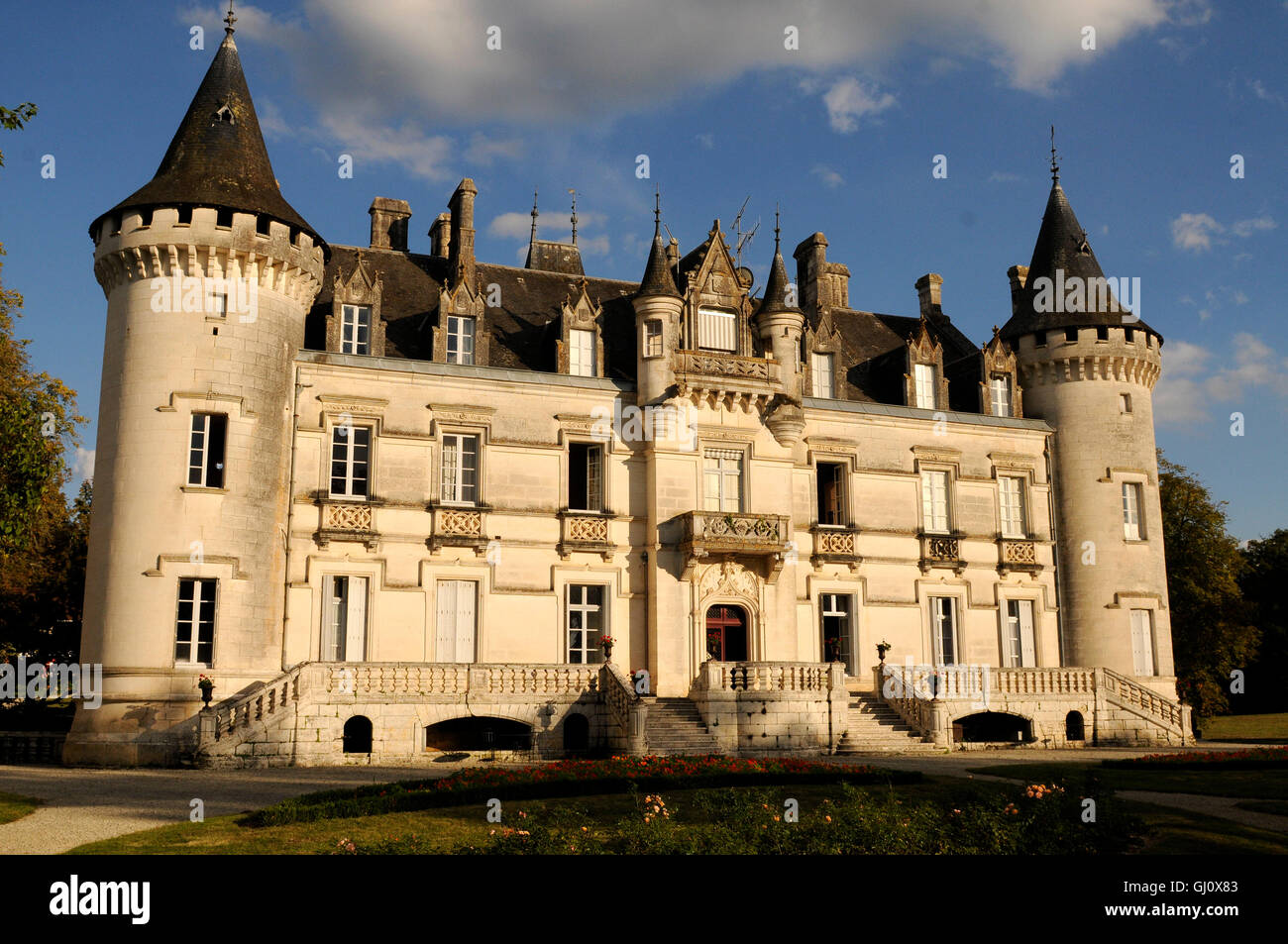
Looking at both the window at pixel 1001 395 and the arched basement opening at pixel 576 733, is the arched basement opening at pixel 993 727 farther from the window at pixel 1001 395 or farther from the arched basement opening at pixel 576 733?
the arched basement opening at pixel 576 733

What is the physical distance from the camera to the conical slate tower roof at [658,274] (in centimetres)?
3147

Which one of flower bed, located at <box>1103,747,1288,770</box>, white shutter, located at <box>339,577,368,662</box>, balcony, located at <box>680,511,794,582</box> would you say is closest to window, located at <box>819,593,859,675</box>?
balcony, located at <box>680,511,794,582</box>

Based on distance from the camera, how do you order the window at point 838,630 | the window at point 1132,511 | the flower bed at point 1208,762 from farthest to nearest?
the window at point 1132,511 < the window at point 838,630 < the flower bed at point 1208,762

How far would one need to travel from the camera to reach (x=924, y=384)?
35.9 metres

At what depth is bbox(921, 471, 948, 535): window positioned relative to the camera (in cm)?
3466

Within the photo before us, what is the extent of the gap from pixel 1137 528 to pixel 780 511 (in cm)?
1244

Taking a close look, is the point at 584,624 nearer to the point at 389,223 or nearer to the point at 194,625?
the point at 194,625

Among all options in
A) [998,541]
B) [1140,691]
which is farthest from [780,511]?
[1140,691]

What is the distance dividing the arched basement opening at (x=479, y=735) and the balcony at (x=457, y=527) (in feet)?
14.4

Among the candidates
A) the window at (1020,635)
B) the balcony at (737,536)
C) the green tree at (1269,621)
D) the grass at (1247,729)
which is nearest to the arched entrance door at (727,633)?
the balcony at (737,536)

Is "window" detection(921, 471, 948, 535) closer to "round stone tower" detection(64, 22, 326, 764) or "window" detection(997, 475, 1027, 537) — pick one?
"window" detection(997, 475, 1027, 537)

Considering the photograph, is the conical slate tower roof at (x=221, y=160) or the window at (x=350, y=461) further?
the window at (x=350, y=461)

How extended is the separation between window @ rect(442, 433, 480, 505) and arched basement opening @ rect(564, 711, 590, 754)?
6.35 meters
